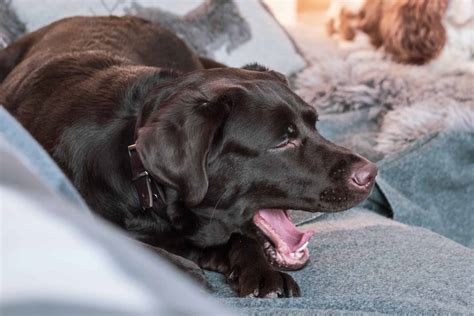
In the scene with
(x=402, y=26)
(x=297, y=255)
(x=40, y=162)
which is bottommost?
(x=402, y=26)

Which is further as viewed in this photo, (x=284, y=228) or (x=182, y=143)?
(x=284, y=228)

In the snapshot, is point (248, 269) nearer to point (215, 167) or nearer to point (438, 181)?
point (215, 167)

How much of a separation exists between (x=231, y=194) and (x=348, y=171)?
27 cm

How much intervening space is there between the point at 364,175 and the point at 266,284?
35 cm

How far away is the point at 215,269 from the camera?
68.0 inches

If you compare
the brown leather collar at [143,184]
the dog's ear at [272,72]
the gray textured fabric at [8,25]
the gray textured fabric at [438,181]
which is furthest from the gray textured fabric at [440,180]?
the gray textured fabric at [8,25]

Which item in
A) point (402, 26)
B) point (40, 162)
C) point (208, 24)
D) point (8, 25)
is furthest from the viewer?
point (402, 26)

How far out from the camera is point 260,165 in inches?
63.9

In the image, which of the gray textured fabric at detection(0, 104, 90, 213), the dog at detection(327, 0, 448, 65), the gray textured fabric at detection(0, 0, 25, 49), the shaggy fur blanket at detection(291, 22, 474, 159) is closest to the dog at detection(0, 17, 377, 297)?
the gray textured fabric at detection(0, 104, 90, 213)

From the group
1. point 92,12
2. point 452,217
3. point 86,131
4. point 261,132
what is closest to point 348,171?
point 261,132

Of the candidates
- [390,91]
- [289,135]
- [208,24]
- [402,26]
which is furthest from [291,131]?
[402,26]

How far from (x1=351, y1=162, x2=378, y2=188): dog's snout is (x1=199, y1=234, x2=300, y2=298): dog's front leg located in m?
0.27

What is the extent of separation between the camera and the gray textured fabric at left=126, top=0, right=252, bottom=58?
2.99m

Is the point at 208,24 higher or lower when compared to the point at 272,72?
lower
